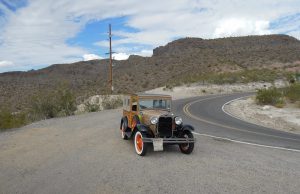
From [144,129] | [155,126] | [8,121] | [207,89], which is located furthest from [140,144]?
[207,89]

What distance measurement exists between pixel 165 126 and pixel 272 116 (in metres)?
15.4

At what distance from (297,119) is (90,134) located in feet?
46.7

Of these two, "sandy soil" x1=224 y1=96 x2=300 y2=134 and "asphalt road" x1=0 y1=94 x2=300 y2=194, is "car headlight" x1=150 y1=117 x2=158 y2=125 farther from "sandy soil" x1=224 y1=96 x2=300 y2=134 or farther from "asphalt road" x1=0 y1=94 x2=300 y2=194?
"sandy soil" x1=224 y1=96 x2=300 y2=134

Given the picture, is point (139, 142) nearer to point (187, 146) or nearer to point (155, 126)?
point (155, 126)

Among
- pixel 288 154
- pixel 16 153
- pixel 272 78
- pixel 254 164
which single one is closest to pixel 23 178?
pixel 16 153

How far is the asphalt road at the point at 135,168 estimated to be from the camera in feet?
26.1

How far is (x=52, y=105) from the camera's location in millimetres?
25453

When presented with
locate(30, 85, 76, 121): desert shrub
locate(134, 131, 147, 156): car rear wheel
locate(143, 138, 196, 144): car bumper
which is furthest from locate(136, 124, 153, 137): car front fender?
locate(30, 85, 76, 121): desert shrub

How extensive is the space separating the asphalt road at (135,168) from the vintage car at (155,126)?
1.37 feet

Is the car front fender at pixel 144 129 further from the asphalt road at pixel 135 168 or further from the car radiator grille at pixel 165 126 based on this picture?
the asphalt road at pixel 135 168

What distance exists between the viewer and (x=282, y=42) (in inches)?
4483

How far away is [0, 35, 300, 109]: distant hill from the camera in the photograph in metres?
76.8

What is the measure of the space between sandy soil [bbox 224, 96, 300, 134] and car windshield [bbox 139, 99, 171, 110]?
9823 mm

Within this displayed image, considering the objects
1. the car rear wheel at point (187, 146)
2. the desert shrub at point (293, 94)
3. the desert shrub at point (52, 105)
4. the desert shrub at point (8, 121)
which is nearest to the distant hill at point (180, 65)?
the desert shrub at point (52, 105)
